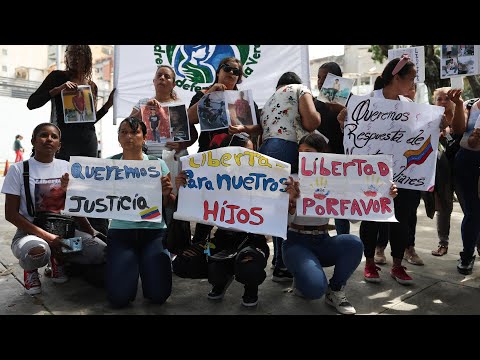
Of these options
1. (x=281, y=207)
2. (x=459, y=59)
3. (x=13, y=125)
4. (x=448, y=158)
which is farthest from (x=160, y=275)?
(x=13, y=125)

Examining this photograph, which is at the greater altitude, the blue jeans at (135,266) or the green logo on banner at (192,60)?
the green logo on banner at (192,60)

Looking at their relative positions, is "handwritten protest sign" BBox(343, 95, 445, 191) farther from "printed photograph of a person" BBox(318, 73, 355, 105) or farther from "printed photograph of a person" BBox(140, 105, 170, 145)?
"printed photograph of a person" BBox(140, 105, 170, 145)

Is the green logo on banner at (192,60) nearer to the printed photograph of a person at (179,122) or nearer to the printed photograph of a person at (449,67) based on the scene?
the printed photograph of a person at (179,122)

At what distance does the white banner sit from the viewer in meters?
4.94

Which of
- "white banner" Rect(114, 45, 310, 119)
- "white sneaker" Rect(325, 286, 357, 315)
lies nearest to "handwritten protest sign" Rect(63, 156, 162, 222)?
"white sneaker" Rect(325, 286, 357, 315)

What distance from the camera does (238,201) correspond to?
2.95m

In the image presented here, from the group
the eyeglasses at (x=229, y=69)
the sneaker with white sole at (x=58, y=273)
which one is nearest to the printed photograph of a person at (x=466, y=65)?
the eyeglasses at (x=229, y=69)

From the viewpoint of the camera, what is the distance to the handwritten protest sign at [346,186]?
9.71 feet

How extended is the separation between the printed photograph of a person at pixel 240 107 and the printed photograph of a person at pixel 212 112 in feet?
0.16

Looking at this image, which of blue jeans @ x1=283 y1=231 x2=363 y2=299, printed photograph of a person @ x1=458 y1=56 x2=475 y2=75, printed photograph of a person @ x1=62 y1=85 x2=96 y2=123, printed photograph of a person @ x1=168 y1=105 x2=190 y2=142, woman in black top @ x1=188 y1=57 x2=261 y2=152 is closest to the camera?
blue jeans @ x1=283 y1=231 x2=363 y2=299

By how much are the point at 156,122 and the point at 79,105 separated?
0.78 metres

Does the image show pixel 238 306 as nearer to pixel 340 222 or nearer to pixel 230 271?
pixel 230 271

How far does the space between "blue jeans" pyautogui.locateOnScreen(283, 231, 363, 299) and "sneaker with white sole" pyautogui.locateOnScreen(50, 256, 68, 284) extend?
1841mm

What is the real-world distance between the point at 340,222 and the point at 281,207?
4.68ft
